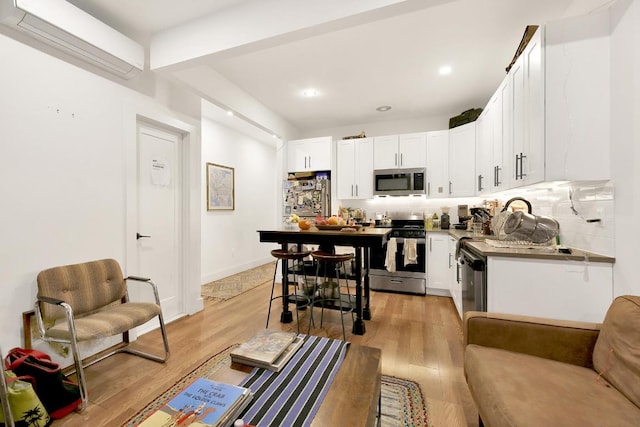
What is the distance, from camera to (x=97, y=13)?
2.18m

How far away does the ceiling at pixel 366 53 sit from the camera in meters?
2.06

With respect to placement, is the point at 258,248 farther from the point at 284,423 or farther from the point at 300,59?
the point at 284,423

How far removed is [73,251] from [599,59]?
387 centimetres

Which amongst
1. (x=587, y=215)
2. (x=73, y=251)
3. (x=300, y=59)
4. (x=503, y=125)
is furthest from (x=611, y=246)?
(x=73, y=251)

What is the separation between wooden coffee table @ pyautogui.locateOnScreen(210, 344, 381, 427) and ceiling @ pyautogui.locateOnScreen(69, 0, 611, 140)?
6.63 feet

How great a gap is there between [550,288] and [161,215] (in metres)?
3.41

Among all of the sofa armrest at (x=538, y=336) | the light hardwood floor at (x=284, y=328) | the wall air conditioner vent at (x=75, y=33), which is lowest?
the light hardwood floor at (x=284, y=328)

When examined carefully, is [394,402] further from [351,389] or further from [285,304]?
[285,304]

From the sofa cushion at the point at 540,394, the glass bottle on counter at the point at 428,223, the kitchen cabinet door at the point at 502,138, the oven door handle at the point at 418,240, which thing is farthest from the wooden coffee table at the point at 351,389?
the glass bottle on counter at the point at 428,223

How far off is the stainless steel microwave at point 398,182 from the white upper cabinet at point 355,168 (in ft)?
0.44

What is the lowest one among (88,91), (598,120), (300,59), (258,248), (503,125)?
(258,248)

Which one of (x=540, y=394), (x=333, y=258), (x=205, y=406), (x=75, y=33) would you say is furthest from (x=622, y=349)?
(x=75, y=33)

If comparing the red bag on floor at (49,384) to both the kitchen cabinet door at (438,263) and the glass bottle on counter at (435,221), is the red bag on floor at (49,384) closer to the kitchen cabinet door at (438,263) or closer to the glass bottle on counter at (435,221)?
the kitchen cabinet door at (438,263)

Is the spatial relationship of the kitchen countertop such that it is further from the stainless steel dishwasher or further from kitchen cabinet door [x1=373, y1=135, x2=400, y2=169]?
kitchen cabinet door [x1=373, y1=135, x2=400, y2=169]
